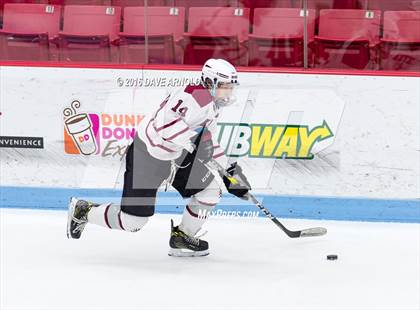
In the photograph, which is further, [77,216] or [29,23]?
[29,23]

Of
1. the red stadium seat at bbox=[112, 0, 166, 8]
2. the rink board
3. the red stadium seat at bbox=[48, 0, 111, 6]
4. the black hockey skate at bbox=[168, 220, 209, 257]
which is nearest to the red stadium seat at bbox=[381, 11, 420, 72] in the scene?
the rink board

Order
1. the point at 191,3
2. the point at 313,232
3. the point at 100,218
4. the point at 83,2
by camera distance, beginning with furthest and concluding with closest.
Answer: the point at 83,2 < the point at 191,3 < the point at 313,232 < the point at 100,218

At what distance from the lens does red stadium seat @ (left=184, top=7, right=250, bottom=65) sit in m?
4.85

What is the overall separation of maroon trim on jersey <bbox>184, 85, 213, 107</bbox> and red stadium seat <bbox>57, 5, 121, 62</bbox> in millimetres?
1288

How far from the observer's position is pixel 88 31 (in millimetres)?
5016

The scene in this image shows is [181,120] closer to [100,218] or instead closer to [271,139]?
[100,218]

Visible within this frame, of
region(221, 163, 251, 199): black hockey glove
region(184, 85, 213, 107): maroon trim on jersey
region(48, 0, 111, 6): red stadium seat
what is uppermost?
region(48, 0, 111, 6): red stadium seat

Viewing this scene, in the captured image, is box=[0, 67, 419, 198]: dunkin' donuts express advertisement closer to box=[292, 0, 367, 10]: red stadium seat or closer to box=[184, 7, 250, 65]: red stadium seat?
box=[184, 7, 250, 65]: red stadium seat

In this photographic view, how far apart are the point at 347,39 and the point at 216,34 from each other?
0.75m

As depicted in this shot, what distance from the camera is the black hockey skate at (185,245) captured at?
157 inches

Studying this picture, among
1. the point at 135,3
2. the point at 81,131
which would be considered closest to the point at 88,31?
the point at 135,3

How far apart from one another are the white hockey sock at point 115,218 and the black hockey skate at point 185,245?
22 centimetres

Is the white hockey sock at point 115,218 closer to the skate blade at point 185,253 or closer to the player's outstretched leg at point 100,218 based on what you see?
the player's outstretched leg at point 100,218

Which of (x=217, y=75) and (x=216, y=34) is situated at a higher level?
(x=216, y=34)
